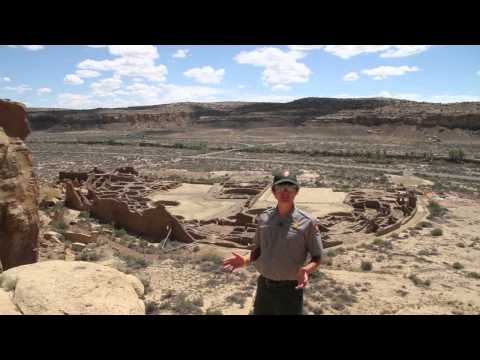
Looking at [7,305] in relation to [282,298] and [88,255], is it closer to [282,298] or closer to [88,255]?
[282,298]

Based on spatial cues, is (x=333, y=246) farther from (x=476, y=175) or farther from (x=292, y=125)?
(x=292, y=125)

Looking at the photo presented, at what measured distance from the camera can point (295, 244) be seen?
4293mm

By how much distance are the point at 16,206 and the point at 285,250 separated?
796cm

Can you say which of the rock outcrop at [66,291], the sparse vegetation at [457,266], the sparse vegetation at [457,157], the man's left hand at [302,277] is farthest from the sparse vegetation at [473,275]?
the sparse vegetation at [457,157]

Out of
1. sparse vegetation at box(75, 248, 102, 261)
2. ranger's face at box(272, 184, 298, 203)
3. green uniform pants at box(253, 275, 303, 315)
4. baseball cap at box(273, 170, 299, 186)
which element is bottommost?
sparse vegetation at box(75, 248, 102, 261)

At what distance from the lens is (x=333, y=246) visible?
1655 cm

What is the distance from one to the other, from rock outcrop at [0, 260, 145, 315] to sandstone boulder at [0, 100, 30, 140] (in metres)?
7.01

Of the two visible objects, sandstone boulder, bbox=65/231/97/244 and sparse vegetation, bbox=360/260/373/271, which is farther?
sandstone boulder, bbox=65/231/97/244

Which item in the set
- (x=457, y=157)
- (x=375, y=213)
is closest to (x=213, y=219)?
(x=375, y=213)

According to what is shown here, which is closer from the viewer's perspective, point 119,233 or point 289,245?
point 289,245

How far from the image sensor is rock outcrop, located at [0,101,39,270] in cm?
963

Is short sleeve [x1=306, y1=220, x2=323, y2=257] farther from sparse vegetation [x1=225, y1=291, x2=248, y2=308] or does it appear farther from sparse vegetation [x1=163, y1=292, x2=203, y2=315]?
sparse vegetation [x1=225, y1=291, x2=248, y2=308]

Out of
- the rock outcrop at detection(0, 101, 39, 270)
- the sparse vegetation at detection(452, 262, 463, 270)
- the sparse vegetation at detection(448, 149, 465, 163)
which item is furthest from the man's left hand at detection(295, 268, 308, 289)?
the sparse vegetation at detection(448, 149, 465, 163)
